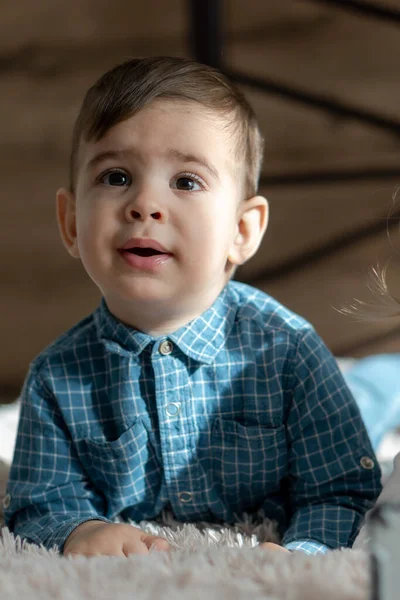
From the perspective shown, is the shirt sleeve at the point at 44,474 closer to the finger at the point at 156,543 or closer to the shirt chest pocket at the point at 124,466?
the shirt chest pocket at the point at 124,466

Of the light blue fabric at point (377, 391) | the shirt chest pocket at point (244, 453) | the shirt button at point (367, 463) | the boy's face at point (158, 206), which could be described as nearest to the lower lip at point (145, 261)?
the boy's face at point (158, 206)

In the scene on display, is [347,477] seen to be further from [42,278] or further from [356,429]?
[42,278]

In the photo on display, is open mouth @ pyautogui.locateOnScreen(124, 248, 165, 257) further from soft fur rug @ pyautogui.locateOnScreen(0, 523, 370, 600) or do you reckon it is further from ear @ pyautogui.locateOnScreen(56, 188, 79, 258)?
soft fur rug @ pyautogui.locateOnScreen(0, 523, 370, 600)

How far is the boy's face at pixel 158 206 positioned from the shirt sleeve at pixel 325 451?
0.19 metres

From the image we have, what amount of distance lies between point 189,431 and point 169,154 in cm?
36

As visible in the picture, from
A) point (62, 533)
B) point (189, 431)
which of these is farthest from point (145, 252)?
point (62, 533)

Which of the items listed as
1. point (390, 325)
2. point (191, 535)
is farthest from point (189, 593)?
point (390, 325)

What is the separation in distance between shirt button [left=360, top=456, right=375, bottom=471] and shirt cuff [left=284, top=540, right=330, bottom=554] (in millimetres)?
123

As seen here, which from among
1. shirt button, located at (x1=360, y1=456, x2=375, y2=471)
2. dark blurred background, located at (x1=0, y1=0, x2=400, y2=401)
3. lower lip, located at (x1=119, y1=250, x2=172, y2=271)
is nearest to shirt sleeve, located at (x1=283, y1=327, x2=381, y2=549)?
shirt button, located at (x1=360, y1=456, x2=375, y2=471)

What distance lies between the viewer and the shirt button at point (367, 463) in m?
1.06

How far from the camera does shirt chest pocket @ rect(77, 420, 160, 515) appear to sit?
42.8 inches

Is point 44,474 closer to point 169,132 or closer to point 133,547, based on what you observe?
point 133,547

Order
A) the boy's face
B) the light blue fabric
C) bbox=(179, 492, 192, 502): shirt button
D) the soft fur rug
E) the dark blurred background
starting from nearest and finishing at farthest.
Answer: the soft fur rug < the boy's face < bbox=(179, 492, 192, 502): shirt button < the light blue fabric < the dark blurred background

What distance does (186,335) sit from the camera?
1097 millimetres
